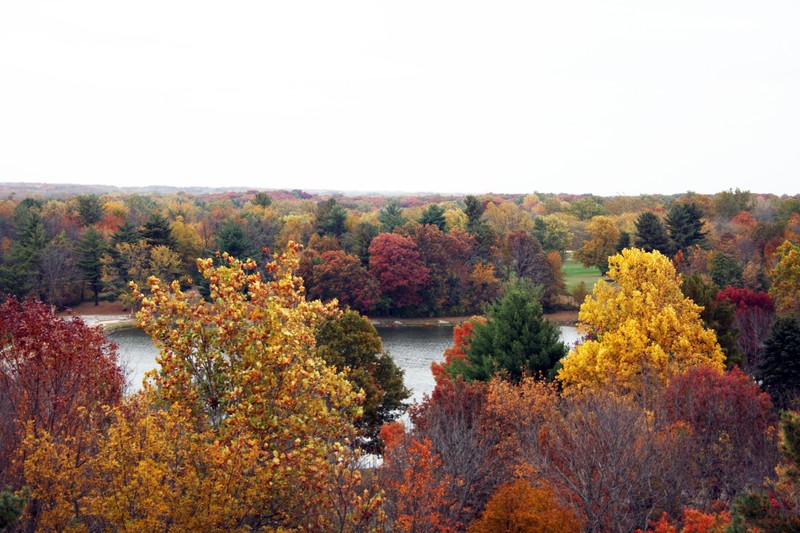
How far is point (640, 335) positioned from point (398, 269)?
43.2 m

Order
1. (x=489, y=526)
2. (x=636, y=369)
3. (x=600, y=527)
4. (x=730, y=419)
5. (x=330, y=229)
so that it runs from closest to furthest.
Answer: (x=489, y=526), (x=600, y=527), (x=730, y=419), (x=636, y=369), (x=330, y=229)

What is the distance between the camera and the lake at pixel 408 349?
142 feet

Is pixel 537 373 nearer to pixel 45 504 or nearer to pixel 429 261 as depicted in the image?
pixel 45 504

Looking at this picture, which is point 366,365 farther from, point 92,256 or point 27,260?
point 92,256

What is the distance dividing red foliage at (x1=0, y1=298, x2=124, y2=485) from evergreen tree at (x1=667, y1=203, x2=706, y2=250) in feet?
205

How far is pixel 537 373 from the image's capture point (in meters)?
29.6

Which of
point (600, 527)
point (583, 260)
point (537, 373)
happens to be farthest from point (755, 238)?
point (600, 527)

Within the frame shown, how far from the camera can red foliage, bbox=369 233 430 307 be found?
221 feet

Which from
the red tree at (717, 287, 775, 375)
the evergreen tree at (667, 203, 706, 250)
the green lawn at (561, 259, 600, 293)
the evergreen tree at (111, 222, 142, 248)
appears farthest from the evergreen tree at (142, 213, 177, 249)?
the red tree at (717, 287, 775, 375)

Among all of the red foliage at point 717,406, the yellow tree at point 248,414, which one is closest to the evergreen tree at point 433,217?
the red foliage at point 717,406

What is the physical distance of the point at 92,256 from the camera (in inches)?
2734

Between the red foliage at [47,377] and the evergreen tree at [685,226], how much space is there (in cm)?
6263

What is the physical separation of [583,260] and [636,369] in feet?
191

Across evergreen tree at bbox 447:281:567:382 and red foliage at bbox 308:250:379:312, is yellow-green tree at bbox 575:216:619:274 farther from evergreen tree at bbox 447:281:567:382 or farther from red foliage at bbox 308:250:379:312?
evergreen tree at bbox 447:281:567:382
